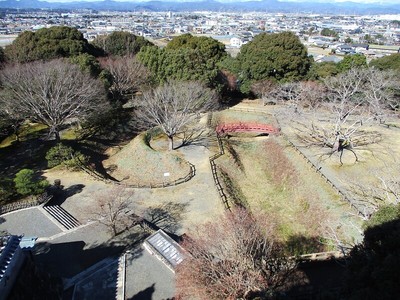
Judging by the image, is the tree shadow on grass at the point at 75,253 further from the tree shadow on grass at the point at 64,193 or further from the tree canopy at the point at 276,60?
the tree canopy at the point at 276,60

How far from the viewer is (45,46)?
35.2 m

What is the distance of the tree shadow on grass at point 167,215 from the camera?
1812 centimetres

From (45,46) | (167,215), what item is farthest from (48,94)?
(167,215)

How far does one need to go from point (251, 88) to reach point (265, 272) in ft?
85.7

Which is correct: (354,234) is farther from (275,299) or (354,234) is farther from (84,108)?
(84,108)

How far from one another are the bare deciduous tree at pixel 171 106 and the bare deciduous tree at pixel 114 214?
8.34m

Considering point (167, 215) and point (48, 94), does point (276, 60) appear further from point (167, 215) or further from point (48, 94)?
point (167, 215)

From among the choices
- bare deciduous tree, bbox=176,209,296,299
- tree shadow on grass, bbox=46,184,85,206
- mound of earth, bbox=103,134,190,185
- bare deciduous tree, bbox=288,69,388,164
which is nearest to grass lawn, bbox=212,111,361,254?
bare deciduous tree, bbox=288,69,388,164

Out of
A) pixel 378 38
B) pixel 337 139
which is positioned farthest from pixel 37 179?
pixel 378 38

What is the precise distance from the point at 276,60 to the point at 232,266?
1074 inches

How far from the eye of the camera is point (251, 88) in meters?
35.7

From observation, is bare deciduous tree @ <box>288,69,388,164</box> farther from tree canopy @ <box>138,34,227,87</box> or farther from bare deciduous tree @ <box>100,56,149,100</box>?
bare deciduous tree @ <box>100,56,149,100</box>

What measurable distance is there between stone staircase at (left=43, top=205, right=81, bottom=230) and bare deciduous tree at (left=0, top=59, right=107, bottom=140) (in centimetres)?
814

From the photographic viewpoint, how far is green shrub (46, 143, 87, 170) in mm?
23375
